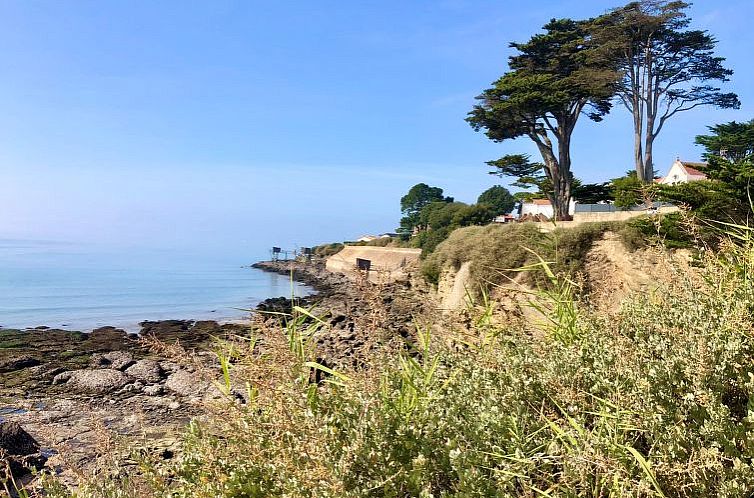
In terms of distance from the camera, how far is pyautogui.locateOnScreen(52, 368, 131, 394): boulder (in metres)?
13.5

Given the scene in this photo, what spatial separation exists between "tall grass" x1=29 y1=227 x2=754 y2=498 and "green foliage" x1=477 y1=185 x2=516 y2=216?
5420 centimetres

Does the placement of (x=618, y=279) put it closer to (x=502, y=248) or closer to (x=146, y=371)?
(x=502, y=248)

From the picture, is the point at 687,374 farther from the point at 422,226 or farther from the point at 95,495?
the point at 422,226

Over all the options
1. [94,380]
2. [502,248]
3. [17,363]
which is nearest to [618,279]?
[502,248]

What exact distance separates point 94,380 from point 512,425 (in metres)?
14.4

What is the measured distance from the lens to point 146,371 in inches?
581

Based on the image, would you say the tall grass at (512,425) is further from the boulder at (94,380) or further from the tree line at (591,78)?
the tree line at (591,78)

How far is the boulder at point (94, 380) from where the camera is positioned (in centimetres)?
1348

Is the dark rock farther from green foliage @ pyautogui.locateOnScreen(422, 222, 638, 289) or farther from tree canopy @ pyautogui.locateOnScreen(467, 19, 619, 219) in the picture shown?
tree canopy @ pyautogui.locateOnScreen(467, 19, 619, 219)

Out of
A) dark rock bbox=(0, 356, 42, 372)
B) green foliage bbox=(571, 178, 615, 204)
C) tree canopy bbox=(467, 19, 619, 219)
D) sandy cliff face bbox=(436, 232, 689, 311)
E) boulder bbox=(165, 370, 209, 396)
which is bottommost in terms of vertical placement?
boulder bbox=(165, 370, 209, 396)

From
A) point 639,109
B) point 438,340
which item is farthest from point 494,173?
point 438,340

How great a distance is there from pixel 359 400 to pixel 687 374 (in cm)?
94

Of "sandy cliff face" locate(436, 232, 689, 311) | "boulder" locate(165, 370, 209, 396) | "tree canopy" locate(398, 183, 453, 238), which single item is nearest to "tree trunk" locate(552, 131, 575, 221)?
"boulder" locate(165, 370, 209, 396)

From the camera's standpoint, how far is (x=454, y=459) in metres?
1.53
